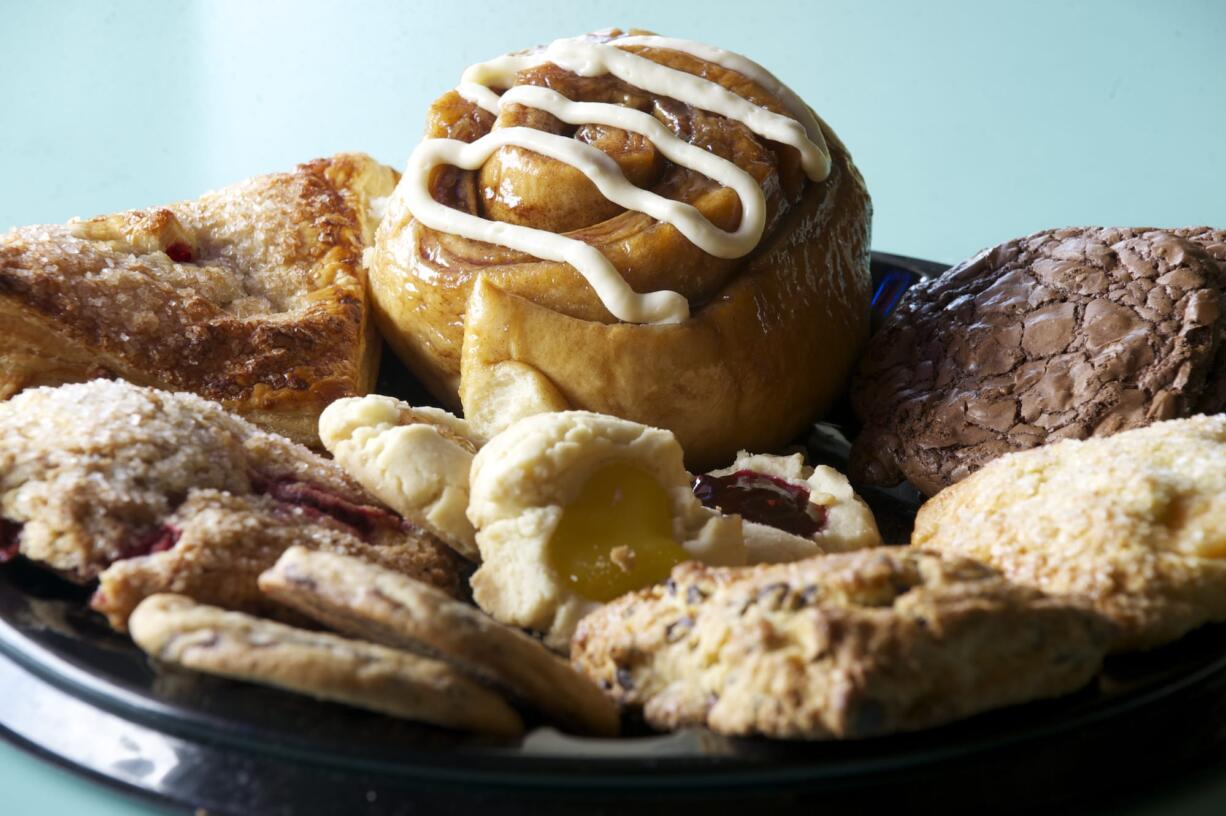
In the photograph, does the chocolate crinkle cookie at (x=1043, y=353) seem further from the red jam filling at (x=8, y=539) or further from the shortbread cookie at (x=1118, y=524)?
the red jam filling at (x=8, y=539)

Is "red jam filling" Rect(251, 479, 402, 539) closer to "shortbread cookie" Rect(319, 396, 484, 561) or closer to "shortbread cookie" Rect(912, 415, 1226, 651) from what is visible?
"shortbread cookie" Rect(319, 396, 484, 561)

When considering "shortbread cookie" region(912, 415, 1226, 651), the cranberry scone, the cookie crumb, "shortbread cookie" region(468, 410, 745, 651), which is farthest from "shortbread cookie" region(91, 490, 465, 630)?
"shortbread cookie" region(912, 415, 1226, 651)

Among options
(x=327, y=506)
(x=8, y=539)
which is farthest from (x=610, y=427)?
(x=8, y=539)

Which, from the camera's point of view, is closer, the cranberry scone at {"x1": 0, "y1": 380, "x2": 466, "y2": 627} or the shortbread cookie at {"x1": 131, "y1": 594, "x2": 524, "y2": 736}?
the shortbread cookie at {"x1": 131, "y1": 594, "x2": 524, "y2": 736}

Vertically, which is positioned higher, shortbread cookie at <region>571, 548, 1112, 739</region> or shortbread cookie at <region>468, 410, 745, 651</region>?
shortbread cookie at <region>571, 548, 1112, 739</region>

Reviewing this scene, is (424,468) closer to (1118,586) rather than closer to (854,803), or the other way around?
(854,803)

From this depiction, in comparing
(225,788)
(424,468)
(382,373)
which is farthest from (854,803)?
(382,373)

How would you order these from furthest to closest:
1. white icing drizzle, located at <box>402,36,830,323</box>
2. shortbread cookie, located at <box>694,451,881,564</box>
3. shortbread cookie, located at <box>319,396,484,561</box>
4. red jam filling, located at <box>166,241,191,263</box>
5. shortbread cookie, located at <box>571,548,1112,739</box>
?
red jam filling, located at <box>166,241,191,263</box>
white icing drizzle, located at <box>402,36,830,323</box>
shortbread cookie, located at <box>694,451,881,564</box>
shortbread cookie, located at <box>319,396,484,561</box>
shortbread cookie, located at <box>571,548,1112,739</box>
